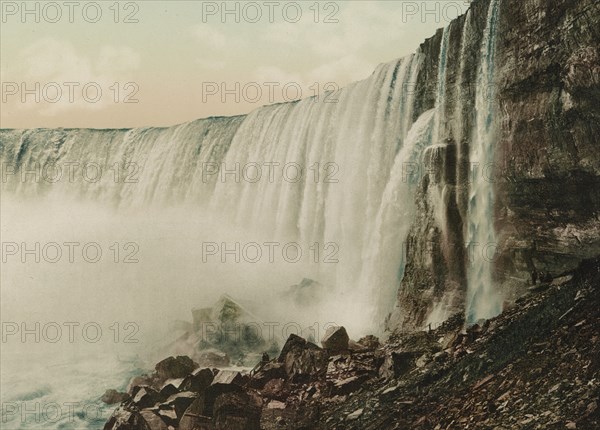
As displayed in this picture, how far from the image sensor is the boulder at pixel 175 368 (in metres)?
17.4

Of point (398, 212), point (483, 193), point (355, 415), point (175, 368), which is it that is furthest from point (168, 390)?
point (483, 193)

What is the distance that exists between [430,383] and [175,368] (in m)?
7.39

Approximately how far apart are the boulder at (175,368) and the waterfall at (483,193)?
7038mm

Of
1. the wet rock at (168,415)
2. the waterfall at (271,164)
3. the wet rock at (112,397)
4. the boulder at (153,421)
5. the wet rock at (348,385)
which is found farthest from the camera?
the waterfall at (271,164)

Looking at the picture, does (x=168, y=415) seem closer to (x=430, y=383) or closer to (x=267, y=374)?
(x=267, y=374)

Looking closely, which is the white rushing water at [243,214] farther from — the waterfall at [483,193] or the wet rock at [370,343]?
the wet rock at [370,343]

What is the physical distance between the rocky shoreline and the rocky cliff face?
2000mm

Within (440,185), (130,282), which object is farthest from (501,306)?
(130,282)

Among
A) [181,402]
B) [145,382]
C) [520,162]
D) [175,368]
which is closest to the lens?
[181,402]

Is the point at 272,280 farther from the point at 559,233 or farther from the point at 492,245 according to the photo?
the point at 559,233

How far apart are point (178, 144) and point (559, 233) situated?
820 inches

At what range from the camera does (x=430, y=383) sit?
1243cm

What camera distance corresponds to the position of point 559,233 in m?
15.8

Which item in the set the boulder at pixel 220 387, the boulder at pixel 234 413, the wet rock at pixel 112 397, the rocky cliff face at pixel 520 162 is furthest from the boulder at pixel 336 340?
the wet rock at pixel 112 397
